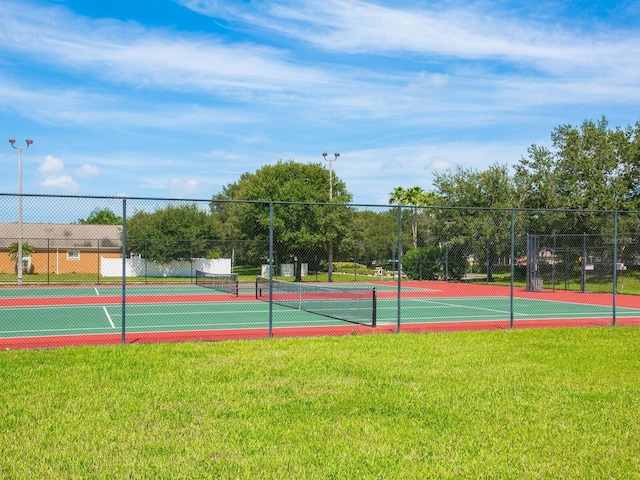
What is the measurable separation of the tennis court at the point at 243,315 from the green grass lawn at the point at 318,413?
9.30 feet

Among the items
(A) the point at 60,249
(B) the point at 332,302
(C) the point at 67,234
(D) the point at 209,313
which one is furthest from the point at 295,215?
(C) the point at 67,234

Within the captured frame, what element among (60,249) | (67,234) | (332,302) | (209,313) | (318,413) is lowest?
(209,313)

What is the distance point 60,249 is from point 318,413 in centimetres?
4353

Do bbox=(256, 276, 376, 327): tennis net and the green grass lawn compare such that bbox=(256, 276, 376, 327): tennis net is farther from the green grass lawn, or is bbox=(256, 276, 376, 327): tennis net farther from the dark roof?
the dark roof

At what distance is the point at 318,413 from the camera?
6730 millimetres

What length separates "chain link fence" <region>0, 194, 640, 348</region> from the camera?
50.4 feet

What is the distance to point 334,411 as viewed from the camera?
681 cm

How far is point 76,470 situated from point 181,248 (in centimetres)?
3557

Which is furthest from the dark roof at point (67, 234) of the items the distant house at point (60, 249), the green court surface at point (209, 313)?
the green court surface at point (209, 313)

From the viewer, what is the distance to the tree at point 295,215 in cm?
3647

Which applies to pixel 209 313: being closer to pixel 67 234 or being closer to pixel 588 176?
pixel 588 176

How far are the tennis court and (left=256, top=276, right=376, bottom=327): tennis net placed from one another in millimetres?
96

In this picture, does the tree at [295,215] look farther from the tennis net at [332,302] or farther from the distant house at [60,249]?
the distant house at [60,249]

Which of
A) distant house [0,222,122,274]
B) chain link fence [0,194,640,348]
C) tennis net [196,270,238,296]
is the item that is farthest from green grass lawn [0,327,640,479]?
distant house [0,222,122,274]
